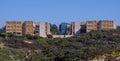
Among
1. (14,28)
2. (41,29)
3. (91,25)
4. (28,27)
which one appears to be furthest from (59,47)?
(14,28)

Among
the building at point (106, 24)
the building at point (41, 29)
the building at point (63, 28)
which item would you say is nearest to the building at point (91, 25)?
the building at point (106, 24)

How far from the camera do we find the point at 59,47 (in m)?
73.0

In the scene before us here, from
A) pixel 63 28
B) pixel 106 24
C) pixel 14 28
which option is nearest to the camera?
pixel 106 24

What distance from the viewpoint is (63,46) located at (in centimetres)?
7312

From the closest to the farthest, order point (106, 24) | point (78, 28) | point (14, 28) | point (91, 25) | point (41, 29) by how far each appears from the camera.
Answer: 1. point (91, 25)
2. point (41, 29)
3. point (106, 24)
4. point (14, 28)
5. point (78, 28)

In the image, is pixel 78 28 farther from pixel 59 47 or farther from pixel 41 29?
pixel 59 47

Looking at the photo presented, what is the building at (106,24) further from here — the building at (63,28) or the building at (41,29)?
the building at (63,28)

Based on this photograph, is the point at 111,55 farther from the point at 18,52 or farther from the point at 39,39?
the point at 39,39

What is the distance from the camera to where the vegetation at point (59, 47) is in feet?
188

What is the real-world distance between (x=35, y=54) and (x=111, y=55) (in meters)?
22.0

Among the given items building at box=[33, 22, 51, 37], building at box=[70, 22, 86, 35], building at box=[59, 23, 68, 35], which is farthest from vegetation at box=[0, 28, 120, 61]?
building at box=[59, 23, 68, 35]

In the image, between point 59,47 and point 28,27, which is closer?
point 59,47

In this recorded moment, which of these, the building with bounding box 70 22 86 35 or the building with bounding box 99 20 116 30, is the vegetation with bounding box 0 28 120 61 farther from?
the building with bounding box 70 22 86 35

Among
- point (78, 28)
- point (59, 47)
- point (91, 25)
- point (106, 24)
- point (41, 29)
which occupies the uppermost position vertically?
point (106, 24)
